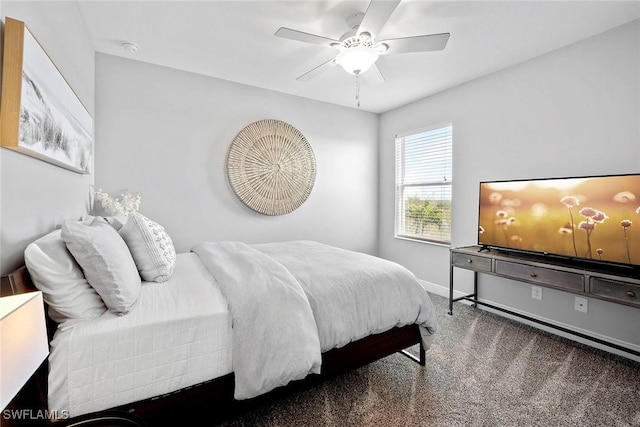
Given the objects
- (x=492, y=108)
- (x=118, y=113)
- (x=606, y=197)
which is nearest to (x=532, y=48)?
(x=492, y=108)

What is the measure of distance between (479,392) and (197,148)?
3.22 meters

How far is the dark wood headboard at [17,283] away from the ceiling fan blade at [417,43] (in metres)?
2.28

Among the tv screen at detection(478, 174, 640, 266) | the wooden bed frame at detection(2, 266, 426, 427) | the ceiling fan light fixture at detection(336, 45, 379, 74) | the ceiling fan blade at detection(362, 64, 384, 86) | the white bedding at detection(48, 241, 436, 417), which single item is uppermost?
the ceiling fan blade at detection(362, 64, 384, 86)

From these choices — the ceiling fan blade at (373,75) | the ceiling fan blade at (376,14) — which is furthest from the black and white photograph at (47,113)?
the ceiling fan blade at (373,75)

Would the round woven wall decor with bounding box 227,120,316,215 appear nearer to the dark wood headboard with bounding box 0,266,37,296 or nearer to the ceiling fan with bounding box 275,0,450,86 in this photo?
the ceiling fan with bounding box 275,0,450,86

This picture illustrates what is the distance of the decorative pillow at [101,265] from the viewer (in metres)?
1.25

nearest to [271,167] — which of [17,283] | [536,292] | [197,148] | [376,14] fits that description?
[197,148]

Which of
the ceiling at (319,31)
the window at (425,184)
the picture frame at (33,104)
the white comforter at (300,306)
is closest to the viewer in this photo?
the picture frame at (33,104)

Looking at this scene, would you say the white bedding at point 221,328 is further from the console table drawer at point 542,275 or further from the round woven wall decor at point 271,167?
the round woven wall decor at point 271,167

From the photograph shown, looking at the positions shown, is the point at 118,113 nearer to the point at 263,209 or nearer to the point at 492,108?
the point at 263,209

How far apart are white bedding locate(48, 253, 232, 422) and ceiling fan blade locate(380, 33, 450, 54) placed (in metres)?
1.98

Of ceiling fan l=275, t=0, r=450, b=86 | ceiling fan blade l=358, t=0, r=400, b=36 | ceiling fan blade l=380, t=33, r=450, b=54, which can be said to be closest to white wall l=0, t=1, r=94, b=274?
ceiling fan l=275, t=0, r=450, b=86

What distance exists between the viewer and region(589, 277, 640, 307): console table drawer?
194 centimetres

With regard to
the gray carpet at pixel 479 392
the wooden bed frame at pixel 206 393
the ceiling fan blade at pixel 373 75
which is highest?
the ceiling fan blade at pixel 373 75
